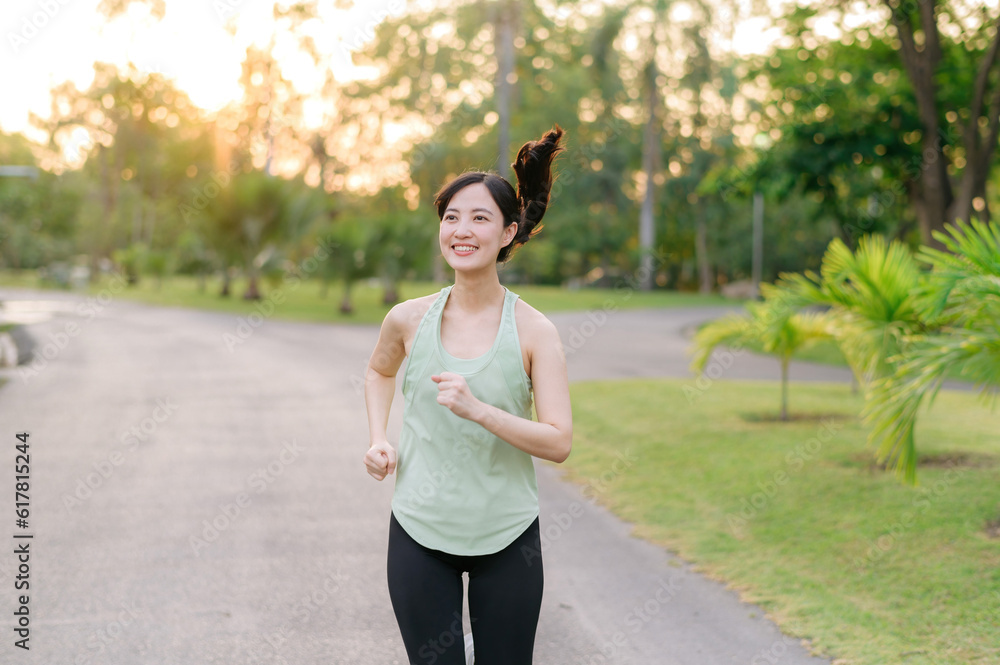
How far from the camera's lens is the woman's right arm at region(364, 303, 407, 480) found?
248 centimetres

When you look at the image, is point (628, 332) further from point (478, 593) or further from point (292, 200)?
point (478, 593)

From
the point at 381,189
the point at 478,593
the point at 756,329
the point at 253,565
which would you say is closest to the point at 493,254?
the point at 478,593

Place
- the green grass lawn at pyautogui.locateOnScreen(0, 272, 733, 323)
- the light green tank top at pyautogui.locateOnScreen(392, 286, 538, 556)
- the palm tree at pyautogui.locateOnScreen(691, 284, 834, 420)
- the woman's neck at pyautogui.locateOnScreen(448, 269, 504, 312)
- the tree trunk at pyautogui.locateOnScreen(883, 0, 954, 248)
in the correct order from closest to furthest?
the light green tank top at pyautogui.locateOnScreen(392, 286, 538, 556) → the woman's neck at pyautogui.locateOnScreen(448, 269, 504, 312) → the palm tree at pyautogui.locateOnScreen(691, 284, 834, 420) → the tree trunk at pyautogui.locateOnScreen(883, 0, 954, 248) → the green grass lawn at pyautogui.locateOnScreen(0, 272, 733, 323)

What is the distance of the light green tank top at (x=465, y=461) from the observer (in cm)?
235

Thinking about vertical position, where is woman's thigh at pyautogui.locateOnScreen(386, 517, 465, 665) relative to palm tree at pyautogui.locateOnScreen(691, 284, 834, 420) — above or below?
below

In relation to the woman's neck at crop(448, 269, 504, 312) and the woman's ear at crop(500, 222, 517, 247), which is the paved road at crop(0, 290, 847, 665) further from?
the woman's ear at crop(500, 222, 517, 247)

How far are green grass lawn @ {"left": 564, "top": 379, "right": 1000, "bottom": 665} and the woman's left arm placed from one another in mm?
2428

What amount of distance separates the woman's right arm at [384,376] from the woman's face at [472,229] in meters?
0.26

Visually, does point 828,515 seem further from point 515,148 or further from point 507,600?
point 515,148

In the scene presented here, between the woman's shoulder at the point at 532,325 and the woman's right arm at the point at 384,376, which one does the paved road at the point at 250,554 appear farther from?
the woman's shoulder at the point at 532,325

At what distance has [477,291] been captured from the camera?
2.48m

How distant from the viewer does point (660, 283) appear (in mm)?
57938

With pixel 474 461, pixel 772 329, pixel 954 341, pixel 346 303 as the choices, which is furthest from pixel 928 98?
pixel 346 303

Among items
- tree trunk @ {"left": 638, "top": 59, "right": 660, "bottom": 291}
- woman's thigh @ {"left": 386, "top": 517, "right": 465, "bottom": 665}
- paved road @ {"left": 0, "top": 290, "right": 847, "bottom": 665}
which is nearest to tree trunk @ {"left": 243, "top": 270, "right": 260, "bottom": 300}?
paved road @ {"left": 0, "top": 290, "right": 847, "bottom": 665}
